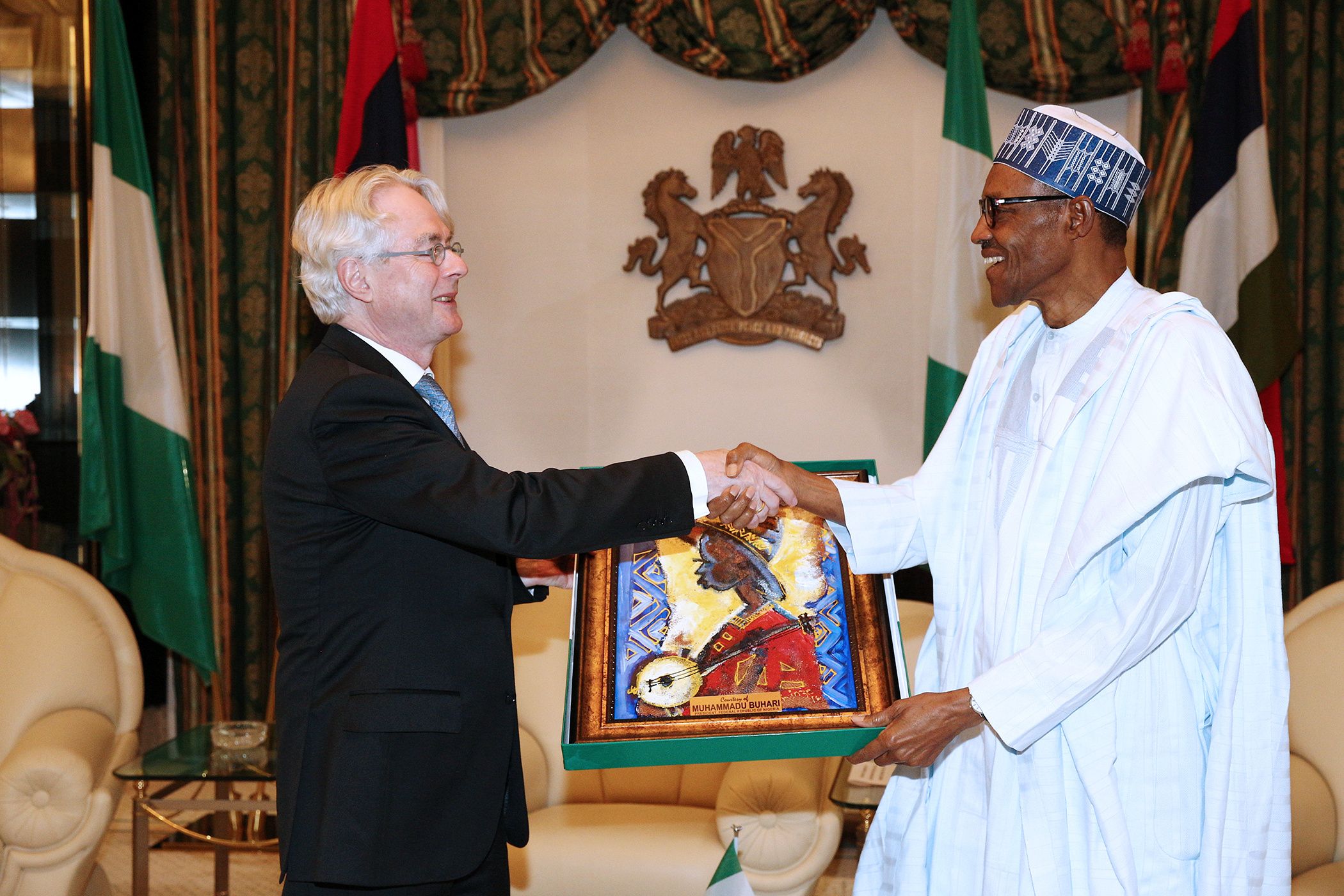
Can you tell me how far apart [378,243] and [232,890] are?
292 centimetres

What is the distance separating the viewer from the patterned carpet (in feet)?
13.7

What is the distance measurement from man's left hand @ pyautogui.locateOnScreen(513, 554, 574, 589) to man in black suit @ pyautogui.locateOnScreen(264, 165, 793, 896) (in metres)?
0.38

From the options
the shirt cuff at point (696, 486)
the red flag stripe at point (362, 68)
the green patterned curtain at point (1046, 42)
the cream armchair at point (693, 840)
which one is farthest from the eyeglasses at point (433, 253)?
the green patterned curtain at point (1046, 42)

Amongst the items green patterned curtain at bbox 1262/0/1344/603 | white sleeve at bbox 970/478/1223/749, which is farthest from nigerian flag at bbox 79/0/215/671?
green patterned curtain at bbox 1262/0/1344/603

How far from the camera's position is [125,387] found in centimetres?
457

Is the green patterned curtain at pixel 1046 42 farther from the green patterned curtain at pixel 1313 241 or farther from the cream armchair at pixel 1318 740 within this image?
the cream armchair at pixel 1318 740

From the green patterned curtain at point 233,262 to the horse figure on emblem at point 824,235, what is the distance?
202 centimetres

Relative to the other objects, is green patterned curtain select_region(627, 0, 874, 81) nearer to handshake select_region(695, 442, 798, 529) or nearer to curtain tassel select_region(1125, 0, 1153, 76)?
curtain tassel select_region(1125, 0, 1153, 76)

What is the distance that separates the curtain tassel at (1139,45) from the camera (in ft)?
14.1

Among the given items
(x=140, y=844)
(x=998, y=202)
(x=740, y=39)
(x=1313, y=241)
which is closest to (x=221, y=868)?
(x=140, y=844)

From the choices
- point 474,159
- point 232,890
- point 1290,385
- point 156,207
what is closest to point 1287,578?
point 1290,385

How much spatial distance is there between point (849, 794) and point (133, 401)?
307cm

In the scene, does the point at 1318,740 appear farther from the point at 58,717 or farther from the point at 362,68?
the point at 362,68

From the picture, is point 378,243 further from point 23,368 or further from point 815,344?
point 23,368
